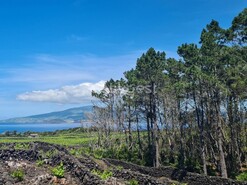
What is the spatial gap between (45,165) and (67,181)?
4.21 meters

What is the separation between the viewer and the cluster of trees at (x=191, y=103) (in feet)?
79.8

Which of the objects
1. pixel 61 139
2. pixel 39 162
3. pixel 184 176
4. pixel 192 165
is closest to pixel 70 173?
pixel 39 162

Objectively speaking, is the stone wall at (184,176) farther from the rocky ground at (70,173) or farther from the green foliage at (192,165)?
the green foliage at (192,165)

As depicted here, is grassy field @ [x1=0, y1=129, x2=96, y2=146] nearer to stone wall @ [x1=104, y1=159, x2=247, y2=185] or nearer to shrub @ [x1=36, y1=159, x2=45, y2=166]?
stone wall @ [x1=104, y1=159, x2=247, y2=185]

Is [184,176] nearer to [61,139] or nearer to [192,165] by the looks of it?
[192,165]

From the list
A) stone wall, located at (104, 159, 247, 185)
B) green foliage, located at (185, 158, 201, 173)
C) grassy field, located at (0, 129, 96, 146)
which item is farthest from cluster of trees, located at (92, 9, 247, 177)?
grassy field, located at (0, 129, 96, 146)

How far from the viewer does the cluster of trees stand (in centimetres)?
2433

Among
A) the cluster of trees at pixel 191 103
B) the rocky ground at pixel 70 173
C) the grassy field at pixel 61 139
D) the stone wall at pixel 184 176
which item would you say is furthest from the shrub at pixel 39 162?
the grassy field at pixel 61 139

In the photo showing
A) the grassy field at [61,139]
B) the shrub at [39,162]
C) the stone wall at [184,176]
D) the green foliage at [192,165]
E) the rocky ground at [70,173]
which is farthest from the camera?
the grassy field at [61,139]

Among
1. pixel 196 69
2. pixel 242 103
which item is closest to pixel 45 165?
pixel 196 69

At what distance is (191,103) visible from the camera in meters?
31.5

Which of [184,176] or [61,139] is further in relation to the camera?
[61,139]

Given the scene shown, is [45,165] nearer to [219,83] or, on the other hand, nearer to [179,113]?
→ [219,83]

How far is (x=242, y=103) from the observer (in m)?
30.7
